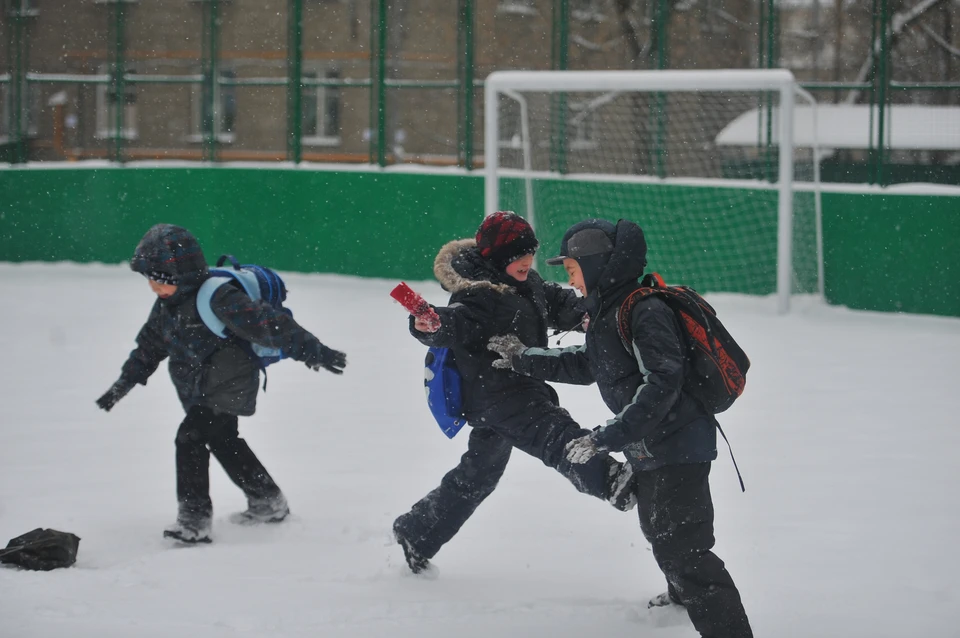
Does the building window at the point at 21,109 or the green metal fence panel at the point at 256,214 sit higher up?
the building window at the point at 21,109

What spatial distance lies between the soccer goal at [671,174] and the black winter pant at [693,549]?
8.14 m

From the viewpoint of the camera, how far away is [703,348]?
3.73 metres

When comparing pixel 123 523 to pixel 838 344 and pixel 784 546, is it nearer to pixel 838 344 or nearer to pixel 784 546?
pixel 784 546

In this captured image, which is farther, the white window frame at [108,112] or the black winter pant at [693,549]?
the white window frame at [108,112]

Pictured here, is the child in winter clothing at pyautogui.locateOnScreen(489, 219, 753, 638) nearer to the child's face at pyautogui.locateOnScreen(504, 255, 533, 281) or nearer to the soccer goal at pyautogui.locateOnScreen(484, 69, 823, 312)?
the child's face at pyautogui.locateOnScreen(504, 255, 533, 281)

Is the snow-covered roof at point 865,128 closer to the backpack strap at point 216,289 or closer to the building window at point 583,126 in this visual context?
the building window at point 583,126

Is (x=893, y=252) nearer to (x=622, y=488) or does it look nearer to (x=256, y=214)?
(x=256, y=214)

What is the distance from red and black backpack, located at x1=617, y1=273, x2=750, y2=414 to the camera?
3.74 m

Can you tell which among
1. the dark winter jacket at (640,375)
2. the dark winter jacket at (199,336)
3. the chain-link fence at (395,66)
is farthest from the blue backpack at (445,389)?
the chain-link fence at (395,66)

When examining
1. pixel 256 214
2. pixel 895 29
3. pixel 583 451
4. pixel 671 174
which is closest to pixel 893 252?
pixel 895 29

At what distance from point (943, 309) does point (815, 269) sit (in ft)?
4.10

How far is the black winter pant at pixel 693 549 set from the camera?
3752mm

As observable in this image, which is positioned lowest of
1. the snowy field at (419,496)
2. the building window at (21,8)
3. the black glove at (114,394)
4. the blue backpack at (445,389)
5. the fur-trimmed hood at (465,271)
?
the snowy field at (419,496)

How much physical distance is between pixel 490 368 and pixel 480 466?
1.28ft
